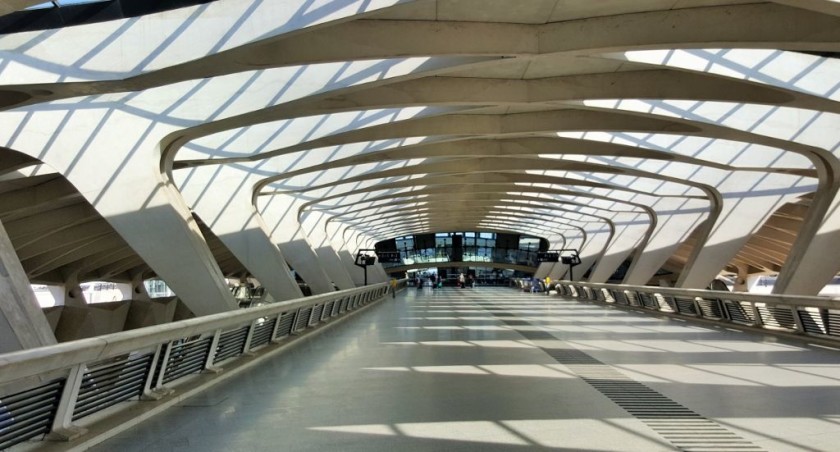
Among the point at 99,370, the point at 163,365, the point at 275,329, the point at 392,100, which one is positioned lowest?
the point at 275,329

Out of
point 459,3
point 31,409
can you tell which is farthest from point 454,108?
point 31,409

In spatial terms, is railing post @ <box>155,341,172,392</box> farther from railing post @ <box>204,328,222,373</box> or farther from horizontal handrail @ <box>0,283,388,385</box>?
railing post @ <box>204,328,222,373</box>

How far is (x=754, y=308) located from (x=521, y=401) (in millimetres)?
9374

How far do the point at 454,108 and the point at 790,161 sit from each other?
1124 cm

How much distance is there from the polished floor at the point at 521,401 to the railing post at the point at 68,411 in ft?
0.89

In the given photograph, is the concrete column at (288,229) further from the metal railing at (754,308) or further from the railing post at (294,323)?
the railing post at (294,323)

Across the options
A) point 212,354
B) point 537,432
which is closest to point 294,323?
point 212,354

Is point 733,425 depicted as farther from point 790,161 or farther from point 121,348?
point 790,161

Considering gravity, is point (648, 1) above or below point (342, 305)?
above

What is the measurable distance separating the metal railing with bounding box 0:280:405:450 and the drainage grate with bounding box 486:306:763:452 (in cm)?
427

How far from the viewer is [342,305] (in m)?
23.4

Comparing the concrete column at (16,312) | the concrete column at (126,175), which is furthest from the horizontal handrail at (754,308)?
the concrete column at (126,175)

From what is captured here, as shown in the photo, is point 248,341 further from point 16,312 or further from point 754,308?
point 754,308

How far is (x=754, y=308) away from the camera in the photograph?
13836mm
